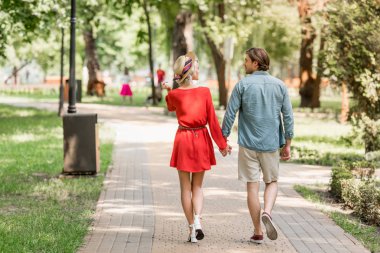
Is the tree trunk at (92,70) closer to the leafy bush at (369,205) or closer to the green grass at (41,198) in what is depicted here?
the green grass at (41,198)

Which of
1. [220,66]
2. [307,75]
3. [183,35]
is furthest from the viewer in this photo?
[307,75]

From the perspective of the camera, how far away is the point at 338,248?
7457mm

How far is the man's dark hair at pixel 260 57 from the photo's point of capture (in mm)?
7406

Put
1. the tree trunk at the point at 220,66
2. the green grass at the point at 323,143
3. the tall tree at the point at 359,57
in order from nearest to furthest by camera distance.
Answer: the tall tree at the point at 359,57 → the green grass at the point at 323,143 → the tree trunk at the point at 220,66

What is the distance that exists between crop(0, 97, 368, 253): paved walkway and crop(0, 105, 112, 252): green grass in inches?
8.6

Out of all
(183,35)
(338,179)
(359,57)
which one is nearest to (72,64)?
(338,179)

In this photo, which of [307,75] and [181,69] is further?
[307,75]

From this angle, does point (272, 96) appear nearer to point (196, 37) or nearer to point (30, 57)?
point (196, 37)

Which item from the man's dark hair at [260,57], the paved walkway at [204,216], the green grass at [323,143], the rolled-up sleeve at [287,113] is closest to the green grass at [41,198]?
the paved walkway at [204,216]

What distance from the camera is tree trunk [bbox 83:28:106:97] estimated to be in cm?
4631

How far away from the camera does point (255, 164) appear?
7.58 meters

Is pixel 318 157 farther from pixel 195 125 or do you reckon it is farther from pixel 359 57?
pixel 195 125

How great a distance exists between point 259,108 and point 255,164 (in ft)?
1.76

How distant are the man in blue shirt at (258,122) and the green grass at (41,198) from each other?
1712 mm
